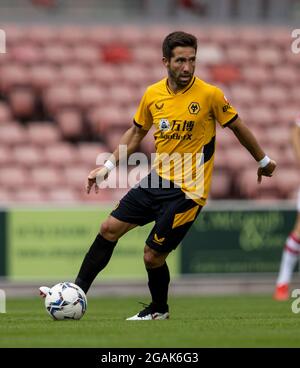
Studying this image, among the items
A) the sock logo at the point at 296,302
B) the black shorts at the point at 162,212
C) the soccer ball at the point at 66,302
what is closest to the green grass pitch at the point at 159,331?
the soccer ball at the point at 66,302

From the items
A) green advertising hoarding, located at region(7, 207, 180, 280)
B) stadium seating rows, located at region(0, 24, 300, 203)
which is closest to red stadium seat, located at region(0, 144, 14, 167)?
stadium seating rows, located at region(0, 24, 300, 203)

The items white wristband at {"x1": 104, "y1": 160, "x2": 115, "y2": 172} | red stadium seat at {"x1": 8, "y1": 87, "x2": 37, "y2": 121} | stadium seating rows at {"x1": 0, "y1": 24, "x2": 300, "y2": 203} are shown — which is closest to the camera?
white wristband at {"x1": 104, "y1": 160, "x2": 115, "y2": 172}

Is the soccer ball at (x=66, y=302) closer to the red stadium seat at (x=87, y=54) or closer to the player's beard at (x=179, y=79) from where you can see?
the player's beard at (x=179, y=79)

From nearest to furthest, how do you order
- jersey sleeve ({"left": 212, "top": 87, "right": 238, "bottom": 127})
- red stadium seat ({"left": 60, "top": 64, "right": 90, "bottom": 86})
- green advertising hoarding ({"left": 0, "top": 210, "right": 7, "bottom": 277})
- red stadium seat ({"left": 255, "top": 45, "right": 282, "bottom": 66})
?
1. jersey sleeve ({"left": 212, "top": 87, "right": 238, "bottom": 127})
2. green advertising hoarding ({"left": 0, "top": 210, "right": 7, "bottom": 277})
3. red stadium seat ({"left": 60, "top": 64, "right": 90, "bottom": 86})
4. red stadium seat ({"left": 255, "top": 45, "right": 282, "bottom": 66})

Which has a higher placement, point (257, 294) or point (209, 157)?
point (209, 157)

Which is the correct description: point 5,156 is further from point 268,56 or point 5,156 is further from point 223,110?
point 223,110

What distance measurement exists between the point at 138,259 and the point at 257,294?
174 cm

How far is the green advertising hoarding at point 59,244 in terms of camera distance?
16.0 m

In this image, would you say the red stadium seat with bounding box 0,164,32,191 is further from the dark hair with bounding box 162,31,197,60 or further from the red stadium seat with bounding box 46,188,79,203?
the dark hair with bounding box 162,31,197,60

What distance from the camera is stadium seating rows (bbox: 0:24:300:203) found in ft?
61.5

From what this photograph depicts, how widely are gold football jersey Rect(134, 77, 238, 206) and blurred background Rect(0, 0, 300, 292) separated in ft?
22.7

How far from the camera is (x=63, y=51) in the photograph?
21297 mm
